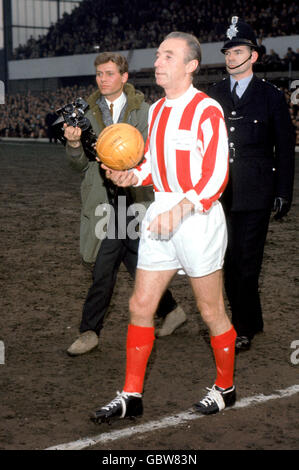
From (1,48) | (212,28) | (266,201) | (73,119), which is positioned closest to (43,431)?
(73,119)

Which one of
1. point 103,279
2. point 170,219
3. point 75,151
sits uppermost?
point 75,151

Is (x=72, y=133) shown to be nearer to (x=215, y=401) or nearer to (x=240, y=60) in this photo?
(x=240, y=60)

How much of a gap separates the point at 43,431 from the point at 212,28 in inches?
1455

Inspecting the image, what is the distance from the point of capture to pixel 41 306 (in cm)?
596

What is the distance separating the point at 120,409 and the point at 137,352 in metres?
0.32

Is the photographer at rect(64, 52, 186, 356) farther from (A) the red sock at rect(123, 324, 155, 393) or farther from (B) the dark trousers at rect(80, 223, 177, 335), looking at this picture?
(A) the red sock at rect(123, 324, 155, 393)

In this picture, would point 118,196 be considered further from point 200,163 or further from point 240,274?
point 200,163

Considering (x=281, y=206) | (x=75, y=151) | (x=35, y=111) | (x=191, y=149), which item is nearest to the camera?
(x=191, y=149)

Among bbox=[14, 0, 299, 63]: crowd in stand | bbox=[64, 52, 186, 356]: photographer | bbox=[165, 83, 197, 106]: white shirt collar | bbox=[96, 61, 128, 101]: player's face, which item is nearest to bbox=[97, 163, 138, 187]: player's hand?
bbox=[165, 83, 197, 106]: white shirt collar

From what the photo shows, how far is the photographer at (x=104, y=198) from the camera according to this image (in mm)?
4621

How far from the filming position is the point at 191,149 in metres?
3.27

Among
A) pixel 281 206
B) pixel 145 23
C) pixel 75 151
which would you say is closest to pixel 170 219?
pixel 75 151

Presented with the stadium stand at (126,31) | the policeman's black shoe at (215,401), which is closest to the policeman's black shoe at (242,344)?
the policeman's black shoe at (215,401)

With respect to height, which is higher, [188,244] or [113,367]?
[188,244]
